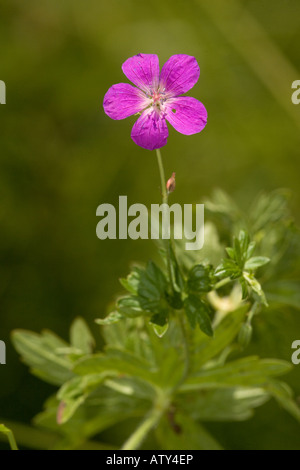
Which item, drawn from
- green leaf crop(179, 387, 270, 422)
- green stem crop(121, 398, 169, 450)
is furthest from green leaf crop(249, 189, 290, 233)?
green stem crop(121, 398, 169, 450)

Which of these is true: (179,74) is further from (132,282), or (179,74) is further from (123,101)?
(132,282)

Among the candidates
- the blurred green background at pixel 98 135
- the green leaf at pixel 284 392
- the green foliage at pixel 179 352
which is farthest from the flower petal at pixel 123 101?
the blurred green background at pixel 98 135

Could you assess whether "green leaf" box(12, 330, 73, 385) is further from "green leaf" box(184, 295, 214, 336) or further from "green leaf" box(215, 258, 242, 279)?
"green leaf" box(215, 258, 242, 279)

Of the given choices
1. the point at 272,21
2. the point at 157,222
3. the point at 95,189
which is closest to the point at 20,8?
the point at 95,189

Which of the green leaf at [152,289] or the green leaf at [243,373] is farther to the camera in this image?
the green leaf at [243,373]

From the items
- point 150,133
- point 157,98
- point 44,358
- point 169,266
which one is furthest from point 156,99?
point 44,358

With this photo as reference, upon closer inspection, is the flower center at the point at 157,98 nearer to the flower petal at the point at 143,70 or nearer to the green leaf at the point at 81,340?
the flower petal at the point at 143,70
